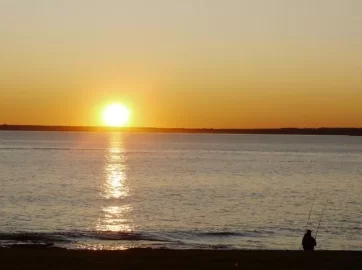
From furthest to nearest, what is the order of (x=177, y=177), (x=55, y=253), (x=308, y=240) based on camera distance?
(x=177, y=177), (x=308, y=240), (x=55, y=253)

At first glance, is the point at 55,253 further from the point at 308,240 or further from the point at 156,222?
the point at 156,222

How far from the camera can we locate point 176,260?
15195mm

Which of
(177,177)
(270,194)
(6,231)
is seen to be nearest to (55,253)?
(6,231)

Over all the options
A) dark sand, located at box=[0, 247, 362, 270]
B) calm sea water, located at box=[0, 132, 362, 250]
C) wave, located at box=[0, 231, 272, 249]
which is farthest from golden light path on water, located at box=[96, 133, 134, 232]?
dark sand, located at box=[0, 247, 362, 270]

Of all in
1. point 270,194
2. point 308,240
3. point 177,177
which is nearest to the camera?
point 308,240

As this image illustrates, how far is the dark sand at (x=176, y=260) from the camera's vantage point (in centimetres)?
1427

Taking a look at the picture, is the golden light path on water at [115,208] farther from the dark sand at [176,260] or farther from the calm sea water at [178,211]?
the dark sand at [176,260]

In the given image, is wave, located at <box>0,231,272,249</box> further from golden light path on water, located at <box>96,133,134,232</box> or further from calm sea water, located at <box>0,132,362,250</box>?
golden light path on water, located at <box>96,133,134,232</box>

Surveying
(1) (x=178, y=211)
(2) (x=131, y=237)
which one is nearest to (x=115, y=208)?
(1) (x=178, y=211)

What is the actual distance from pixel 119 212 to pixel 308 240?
21.9 meters

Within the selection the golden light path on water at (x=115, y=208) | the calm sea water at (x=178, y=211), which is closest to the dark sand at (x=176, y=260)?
the calm sea water at (x=178, y=211)

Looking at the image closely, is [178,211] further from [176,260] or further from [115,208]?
[176,260]

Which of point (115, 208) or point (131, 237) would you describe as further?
point (115, 208)

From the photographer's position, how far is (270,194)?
2089 inches
